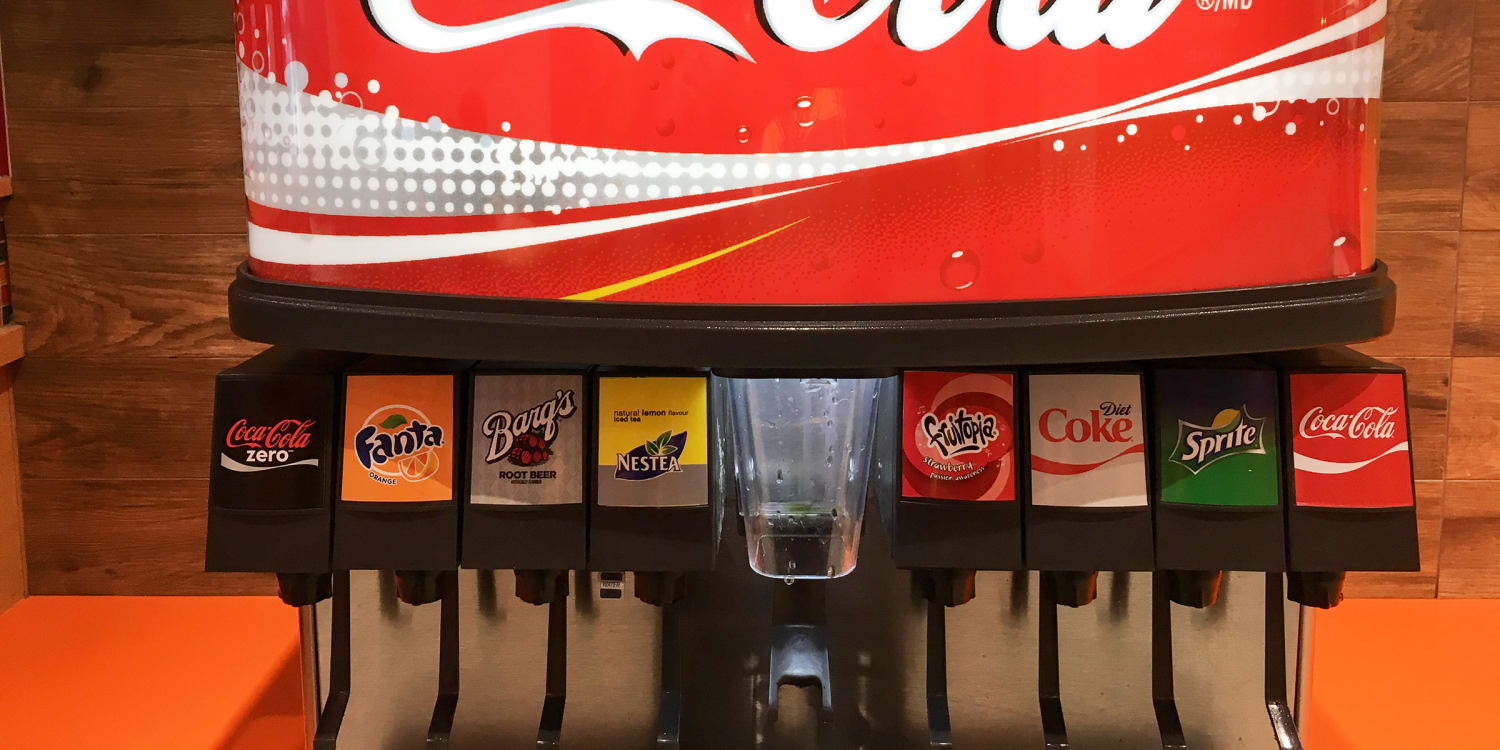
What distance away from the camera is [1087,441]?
3.29ft

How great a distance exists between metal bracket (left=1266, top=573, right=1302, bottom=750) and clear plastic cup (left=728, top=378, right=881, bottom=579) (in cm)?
42

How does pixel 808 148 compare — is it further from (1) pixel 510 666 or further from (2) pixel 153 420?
(2) pixel 153 420

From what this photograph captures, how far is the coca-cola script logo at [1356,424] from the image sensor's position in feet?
3.28

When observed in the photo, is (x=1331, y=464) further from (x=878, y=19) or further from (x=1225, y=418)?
(x=878, y=19)

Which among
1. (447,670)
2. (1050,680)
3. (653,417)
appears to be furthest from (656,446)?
(1050,680)

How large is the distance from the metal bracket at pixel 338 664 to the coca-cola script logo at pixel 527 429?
296 mm

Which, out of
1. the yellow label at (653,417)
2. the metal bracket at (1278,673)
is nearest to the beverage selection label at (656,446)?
the yellow label at (653,417)

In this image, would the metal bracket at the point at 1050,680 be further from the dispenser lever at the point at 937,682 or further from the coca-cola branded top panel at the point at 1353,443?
the coca-cola branded top panel at the point at 1353,443

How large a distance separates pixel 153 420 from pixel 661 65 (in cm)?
160

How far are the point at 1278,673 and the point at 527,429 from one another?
2.63 ft

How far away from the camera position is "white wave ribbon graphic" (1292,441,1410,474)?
1.00 m

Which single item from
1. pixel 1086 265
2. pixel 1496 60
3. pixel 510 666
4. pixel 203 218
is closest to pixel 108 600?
pixel 203 218

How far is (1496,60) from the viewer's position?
6.13 ft

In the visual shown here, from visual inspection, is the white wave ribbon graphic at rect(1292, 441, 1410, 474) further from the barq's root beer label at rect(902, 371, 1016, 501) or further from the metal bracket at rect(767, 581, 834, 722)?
the metal bracket at rect(767, 581, 834, 722)
